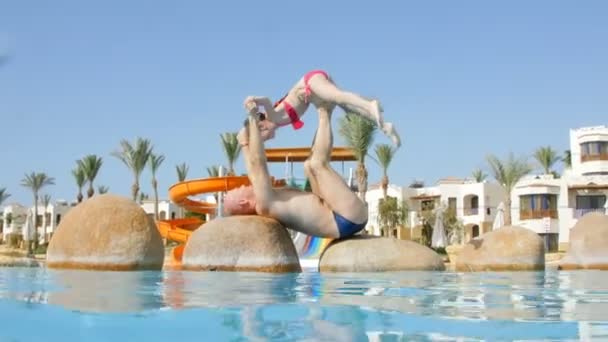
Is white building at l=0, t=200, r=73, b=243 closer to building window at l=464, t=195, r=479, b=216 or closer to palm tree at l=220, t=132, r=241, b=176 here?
palm tree at l=220, t=132, r=241, b=176

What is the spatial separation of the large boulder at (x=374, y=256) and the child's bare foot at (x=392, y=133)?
204cm

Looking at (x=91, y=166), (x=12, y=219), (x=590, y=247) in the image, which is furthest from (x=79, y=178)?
(x=590, y=247)

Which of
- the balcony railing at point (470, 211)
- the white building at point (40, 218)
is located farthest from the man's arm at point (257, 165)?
the white building at point (40, 218)

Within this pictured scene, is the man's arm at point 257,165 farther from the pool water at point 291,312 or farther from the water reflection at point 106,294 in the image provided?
the pool water at point 291,312

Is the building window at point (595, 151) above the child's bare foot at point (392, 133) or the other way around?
above

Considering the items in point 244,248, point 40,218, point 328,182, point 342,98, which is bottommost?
point 244,248

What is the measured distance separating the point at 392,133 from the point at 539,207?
127ft

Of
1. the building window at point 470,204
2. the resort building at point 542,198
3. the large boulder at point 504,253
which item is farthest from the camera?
the building window at point 470,204

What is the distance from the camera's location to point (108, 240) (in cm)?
948

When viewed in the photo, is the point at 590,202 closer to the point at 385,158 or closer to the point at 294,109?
the point at 385,158

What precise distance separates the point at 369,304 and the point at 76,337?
228 cm

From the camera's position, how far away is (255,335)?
3.75m

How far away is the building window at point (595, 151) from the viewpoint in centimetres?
4553

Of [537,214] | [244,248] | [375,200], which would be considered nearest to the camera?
[244,248]
